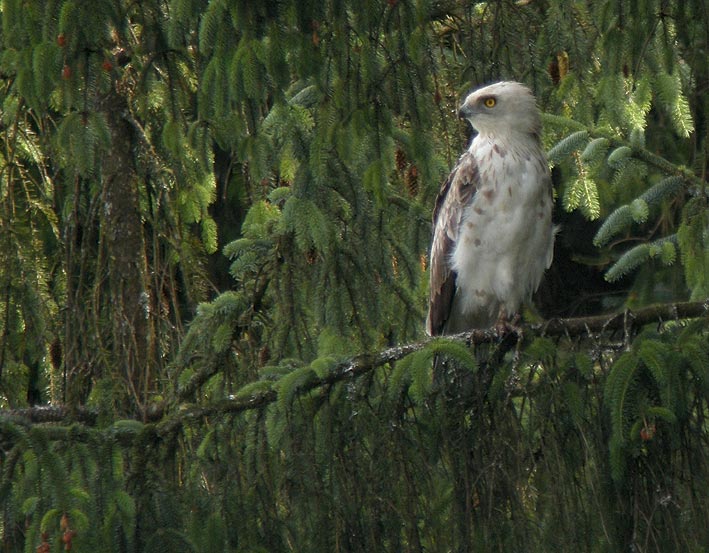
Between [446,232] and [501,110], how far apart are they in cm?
61

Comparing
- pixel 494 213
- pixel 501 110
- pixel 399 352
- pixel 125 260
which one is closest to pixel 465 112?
pixel 501 110

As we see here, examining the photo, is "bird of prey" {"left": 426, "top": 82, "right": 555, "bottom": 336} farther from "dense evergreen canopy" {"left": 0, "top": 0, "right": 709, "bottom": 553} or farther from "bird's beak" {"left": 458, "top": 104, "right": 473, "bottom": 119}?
"dense evergreen canopy" {"left": 0, "top": 0, "right": 709, "bottom": 553}

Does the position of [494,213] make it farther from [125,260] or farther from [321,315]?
[125,260]

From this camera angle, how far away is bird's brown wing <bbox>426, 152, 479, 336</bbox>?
218 inches

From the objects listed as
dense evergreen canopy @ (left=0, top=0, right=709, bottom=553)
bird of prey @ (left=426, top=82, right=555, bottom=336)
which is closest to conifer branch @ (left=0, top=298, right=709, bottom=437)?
dense evergreen canopy @ (left=0, top=0, right=709, bottom=553)

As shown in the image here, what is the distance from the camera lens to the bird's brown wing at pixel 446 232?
18.1 ft

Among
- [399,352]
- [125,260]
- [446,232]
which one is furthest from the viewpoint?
[446,232]

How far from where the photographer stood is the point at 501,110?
18.3ft

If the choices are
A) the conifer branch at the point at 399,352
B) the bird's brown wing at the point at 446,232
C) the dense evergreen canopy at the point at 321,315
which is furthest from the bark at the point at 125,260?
the bird's brown wing at the point at 446,232

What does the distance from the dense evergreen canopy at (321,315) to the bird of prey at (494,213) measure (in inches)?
4.2

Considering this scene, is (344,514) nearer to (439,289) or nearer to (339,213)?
(339,213)

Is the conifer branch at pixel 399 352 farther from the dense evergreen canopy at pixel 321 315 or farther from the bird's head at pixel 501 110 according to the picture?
the bird's head at pixel 501 110

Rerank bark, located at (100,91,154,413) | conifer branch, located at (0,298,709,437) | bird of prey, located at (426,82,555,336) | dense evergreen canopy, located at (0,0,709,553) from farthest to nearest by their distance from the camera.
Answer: bird of prey, located at (426,82,555,336) → bark, located at (100,91,154,413) → conifer branch, located at (0,298,709,437) → dense evergreen canopy, located at (0,0,709,553)

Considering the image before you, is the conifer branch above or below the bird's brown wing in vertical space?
below
